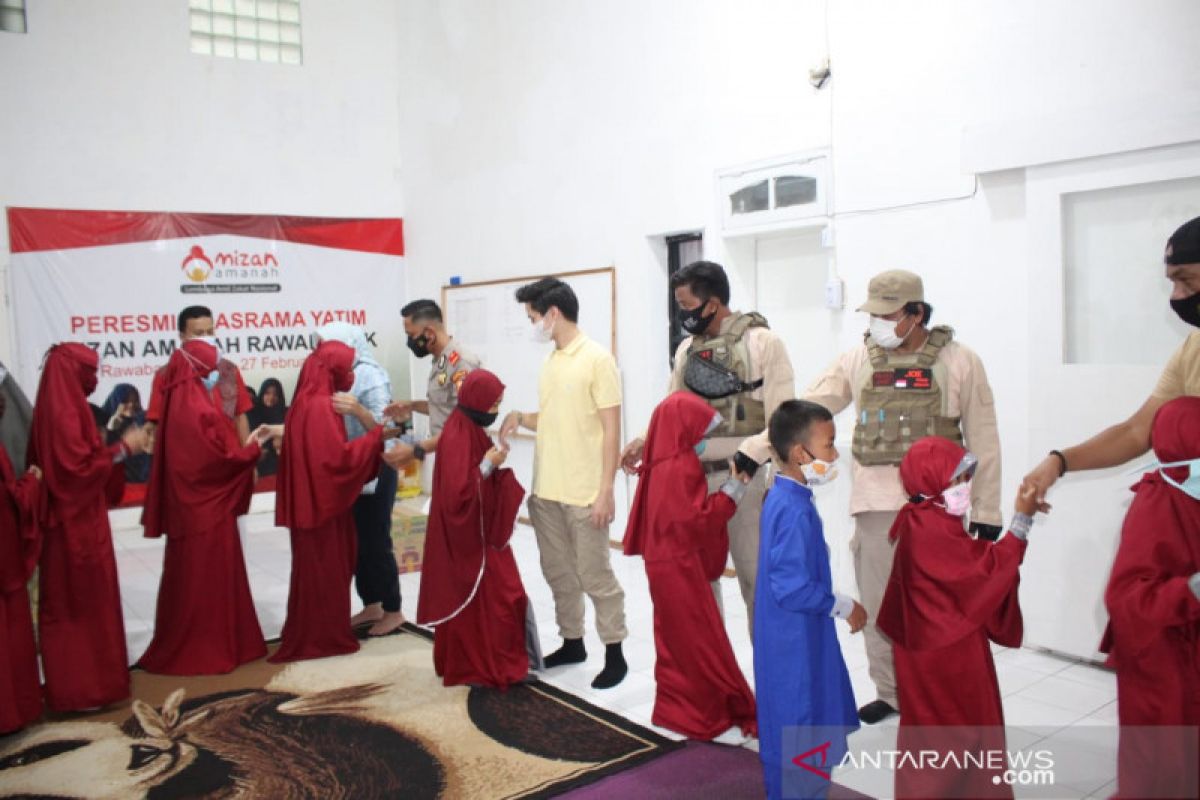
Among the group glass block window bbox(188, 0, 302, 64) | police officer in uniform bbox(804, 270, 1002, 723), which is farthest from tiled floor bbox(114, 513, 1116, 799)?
glass block window bbox(188, 0, 302, 64)

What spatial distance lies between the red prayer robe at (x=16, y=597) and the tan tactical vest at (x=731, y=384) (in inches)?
95.4

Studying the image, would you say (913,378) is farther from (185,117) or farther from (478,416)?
(185,117)

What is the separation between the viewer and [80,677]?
3.61 metres

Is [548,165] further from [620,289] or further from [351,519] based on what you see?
[351,519]

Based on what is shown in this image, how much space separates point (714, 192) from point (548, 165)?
1.72m

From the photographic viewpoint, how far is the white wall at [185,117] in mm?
7008

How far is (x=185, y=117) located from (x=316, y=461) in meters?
4.73

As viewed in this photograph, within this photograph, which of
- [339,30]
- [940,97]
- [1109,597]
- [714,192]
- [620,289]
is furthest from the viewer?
[339,30]

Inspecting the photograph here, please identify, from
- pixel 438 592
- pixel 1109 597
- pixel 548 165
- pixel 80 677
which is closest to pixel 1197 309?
pixel 1109 597

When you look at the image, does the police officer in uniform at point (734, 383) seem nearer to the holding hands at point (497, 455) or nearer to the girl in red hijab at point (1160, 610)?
the holding hands at point (497, 455)

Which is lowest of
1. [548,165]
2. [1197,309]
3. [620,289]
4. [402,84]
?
[1197,309]

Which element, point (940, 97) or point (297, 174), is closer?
point (940, 97)

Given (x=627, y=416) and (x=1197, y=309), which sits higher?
(x=1197, y=309)

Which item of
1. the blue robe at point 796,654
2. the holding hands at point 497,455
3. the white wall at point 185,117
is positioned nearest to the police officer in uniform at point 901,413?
the blue robe at point 796,654
